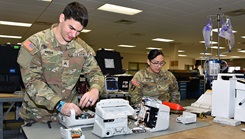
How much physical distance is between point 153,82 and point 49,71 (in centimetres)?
135

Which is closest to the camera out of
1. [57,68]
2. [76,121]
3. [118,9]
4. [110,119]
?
[110,119]

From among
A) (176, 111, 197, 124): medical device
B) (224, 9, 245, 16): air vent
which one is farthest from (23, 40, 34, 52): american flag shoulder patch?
(224, 9, 245, 16): air vent

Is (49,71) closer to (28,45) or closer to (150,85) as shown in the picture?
(28,45)

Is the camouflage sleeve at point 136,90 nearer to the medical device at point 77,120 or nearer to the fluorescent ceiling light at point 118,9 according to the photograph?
the medical device at point 77,120

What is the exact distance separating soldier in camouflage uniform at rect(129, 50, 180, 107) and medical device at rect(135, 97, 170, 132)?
101cm

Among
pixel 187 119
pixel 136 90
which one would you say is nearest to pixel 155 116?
pixel 187 119

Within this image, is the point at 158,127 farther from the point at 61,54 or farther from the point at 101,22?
the point at 101,22

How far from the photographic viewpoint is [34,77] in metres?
1.33

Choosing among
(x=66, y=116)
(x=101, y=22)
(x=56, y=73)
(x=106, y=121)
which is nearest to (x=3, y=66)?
(x=56, y=73)

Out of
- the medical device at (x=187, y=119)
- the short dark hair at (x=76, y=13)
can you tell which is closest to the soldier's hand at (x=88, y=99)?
the short dark hair at (x=76, y=13)

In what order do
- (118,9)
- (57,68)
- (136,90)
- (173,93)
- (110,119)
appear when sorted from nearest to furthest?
(110,119), (57,68), (136,90), (173,93), (118,9)

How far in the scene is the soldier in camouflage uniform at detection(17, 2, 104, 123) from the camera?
129cm

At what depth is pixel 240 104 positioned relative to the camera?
5.17 ft

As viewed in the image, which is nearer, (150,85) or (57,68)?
(57,68)
